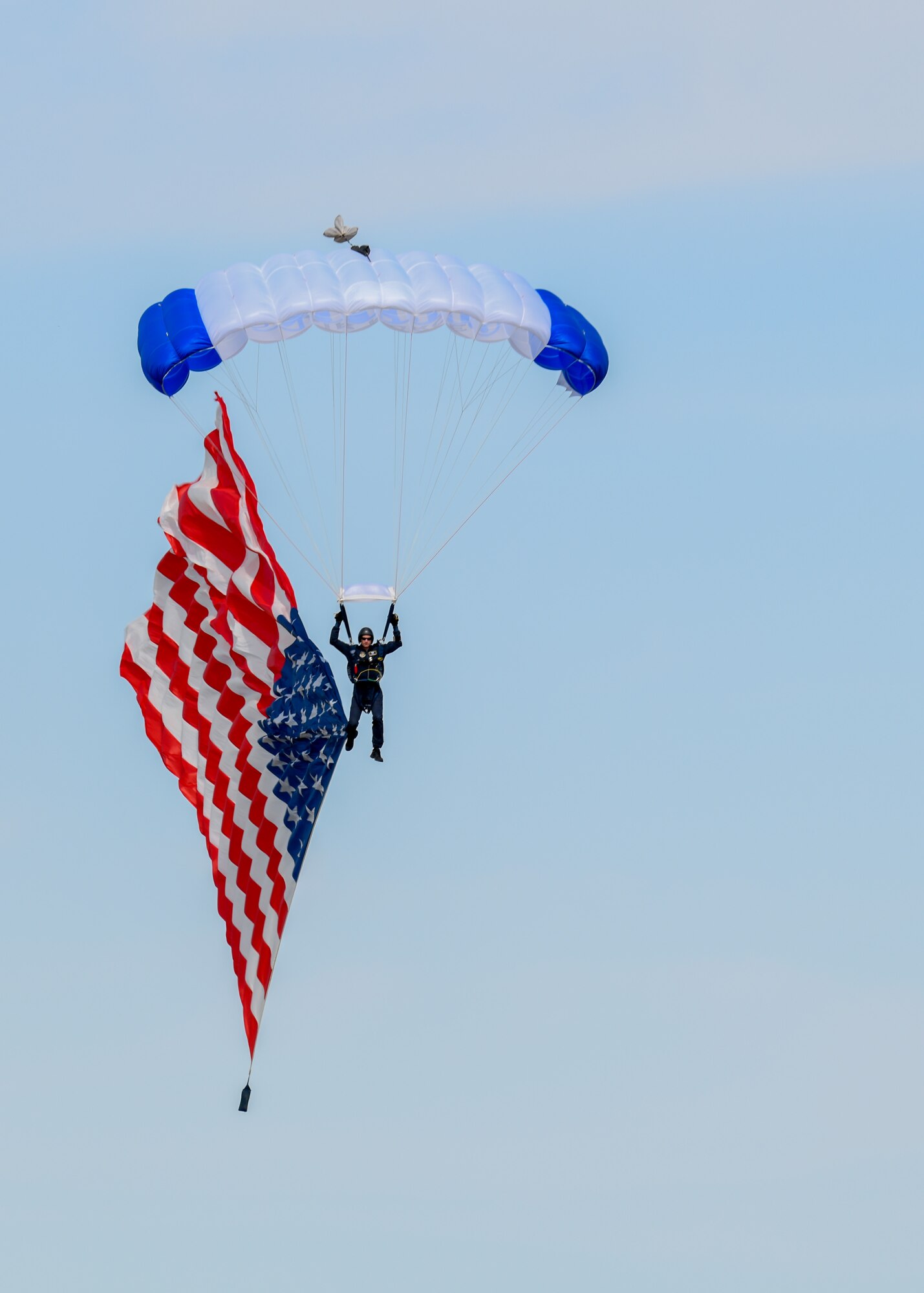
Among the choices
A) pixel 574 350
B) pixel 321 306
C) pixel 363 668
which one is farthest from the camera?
pixel 574 350

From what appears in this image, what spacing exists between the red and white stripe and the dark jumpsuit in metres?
0.59

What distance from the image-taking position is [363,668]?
29.6 metres

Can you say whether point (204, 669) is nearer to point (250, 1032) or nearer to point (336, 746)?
point (336, 746)

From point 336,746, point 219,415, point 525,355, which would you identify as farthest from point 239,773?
point 525,355

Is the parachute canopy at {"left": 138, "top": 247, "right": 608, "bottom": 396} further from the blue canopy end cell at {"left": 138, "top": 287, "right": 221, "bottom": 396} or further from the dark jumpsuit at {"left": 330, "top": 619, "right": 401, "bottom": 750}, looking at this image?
the dark jumpsuit at {"left": 330, "top": 619, "right": 401, "bottom": 750}

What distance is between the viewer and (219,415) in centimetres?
2919

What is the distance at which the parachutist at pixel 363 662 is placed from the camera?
29.5 meters

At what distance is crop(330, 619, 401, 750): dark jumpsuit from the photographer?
29.6 metres

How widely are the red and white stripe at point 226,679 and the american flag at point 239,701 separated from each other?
14 millimetres

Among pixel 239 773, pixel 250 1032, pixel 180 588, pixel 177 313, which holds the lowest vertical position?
pixel 250 1032

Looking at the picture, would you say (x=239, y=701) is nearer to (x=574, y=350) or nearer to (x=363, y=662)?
(x=363, y=662)

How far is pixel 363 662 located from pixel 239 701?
4.62 ft

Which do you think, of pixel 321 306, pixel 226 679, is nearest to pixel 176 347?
pixel 321 306

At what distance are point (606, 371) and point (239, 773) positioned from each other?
6.29 meters
